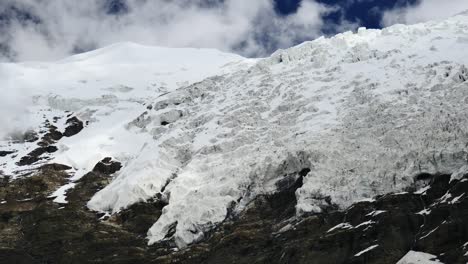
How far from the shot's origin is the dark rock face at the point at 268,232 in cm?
7488

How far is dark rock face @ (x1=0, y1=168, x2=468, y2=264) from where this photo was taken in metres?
74.9

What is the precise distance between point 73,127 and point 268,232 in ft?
236

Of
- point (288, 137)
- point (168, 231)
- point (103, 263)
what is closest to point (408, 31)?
point (288, 137)

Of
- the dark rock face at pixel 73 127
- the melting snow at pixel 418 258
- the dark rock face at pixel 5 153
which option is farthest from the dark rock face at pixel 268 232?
the dark rock face at pixel 73 127

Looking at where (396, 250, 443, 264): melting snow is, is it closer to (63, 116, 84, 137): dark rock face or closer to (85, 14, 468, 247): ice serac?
(85, 14, 468, 247): ice serac

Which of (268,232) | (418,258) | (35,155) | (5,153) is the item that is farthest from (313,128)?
(5,153)

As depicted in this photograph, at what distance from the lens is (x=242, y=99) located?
12588cm

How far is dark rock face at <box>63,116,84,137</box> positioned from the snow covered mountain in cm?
137

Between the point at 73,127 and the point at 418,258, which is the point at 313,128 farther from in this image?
the point at 73,127

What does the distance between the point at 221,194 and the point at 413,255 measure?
105ft

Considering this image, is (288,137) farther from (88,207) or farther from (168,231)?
(88,207)

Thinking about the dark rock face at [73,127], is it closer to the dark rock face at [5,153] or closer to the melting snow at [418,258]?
the dark rock face at [5,153]

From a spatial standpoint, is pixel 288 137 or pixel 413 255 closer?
pixel 413 255

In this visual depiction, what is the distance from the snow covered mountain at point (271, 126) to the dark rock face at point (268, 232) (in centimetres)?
211
